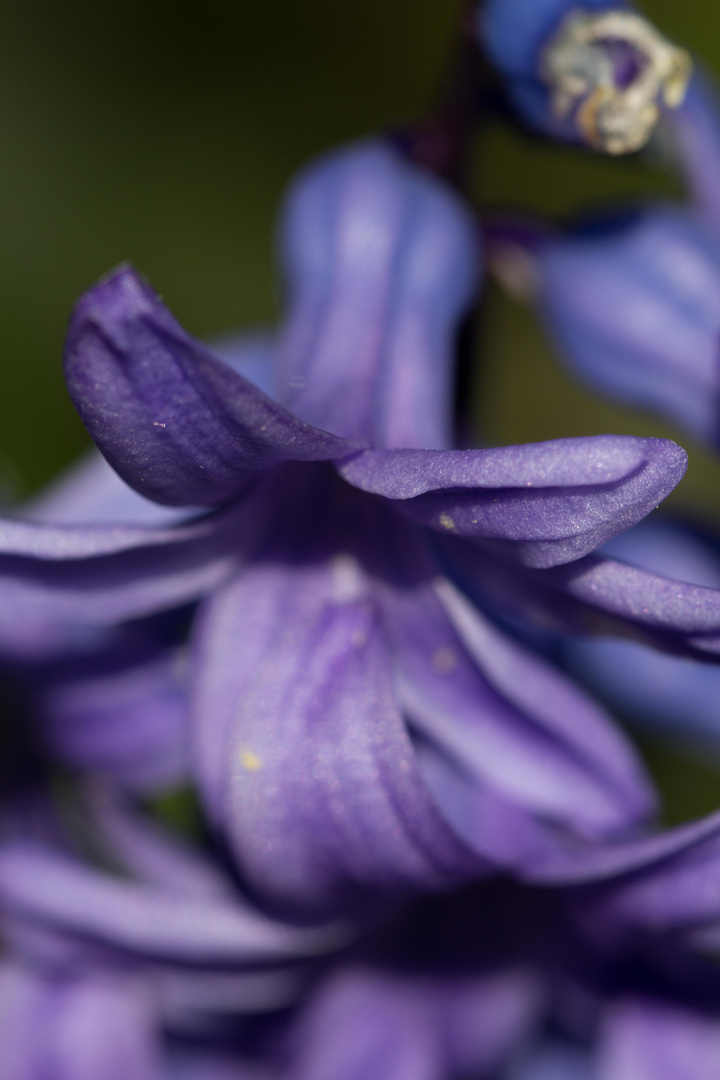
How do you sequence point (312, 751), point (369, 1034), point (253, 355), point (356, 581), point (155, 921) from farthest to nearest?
point (253, 355)
point (369, 1034)
point (155, 921)
point (356, 581)
point (312, 751)

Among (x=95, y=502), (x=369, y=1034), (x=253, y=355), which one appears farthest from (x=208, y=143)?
(x=369, y=1034)

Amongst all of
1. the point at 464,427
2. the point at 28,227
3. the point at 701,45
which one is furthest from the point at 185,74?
the point at 464,427

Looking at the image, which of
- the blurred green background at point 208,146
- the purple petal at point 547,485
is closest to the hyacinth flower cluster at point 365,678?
the purple petal at point 547,485

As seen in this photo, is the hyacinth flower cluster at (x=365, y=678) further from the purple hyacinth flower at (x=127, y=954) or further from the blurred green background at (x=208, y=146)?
the blurred green background at (x=208, y=146)

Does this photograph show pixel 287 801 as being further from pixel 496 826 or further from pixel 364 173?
pixel 364 173

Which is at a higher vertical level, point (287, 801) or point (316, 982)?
point (287, 801)

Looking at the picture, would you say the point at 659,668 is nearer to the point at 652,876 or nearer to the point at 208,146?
the point at 652,876
